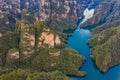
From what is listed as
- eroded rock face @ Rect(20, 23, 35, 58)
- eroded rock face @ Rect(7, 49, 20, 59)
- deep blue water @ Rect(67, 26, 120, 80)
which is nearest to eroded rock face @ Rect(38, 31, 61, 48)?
eroded rock face @ Rect(20, 23, 35, 58)

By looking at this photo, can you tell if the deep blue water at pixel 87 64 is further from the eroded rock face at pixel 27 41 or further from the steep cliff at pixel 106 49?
the eroded rock face at pixel 27 41

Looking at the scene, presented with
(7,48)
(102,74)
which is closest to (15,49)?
(7,48)

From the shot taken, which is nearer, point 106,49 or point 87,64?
point 87,64

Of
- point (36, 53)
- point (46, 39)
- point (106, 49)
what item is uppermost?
point (46, 39)

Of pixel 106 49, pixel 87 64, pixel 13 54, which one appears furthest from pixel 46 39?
pixel 106 49

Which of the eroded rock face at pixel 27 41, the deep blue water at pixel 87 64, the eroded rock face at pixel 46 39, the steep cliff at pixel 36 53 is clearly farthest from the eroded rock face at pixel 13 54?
the deep blue water at pixel 87 64

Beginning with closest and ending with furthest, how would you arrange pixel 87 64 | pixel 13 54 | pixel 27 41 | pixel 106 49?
pixel 13 54
pixel 27 41
pixel 87 64
pixel 106 49

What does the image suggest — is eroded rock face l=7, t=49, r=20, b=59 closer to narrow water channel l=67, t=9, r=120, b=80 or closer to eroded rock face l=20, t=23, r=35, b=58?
eroded rock face l=20, t=23, r=35, b=58

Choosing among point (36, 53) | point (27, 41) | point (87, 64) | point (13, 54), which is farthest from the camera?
point (87, 64)

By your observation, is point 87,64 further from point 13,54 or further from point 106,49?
point 13,54
